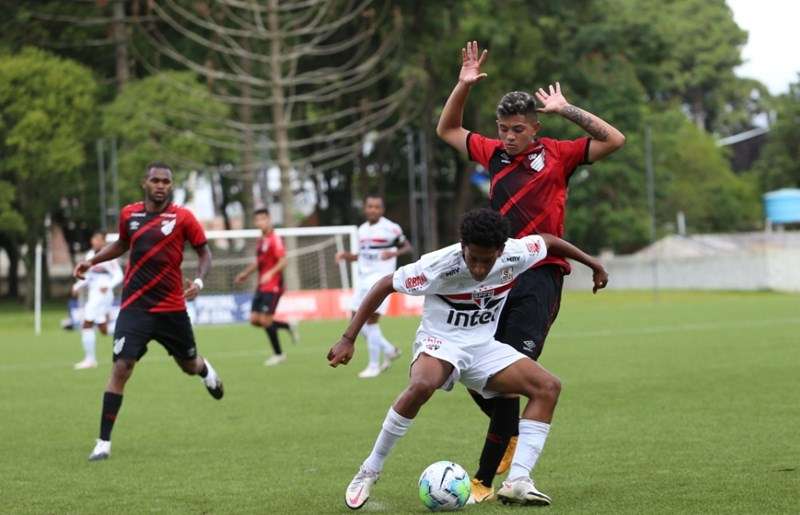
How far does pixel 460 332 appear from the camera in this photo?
721cm

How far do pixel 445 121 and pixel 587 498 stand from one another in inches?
101

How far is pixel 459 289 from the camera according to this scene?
7.11 m

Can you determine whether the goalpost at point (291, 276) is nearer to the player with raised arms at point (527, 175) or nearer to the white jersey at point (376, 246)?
the white jersey at point (376, 246)

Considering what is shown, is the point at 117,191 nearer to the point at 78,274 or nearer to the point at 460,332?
the point at 78,274

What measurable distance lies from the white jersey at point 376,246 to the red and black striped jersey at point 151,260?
7132 millimetres

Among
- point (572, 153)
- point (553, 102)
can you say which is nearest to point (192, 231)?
point (572, 153)

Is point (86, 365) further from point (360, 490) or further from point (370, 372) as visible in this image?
point (360, 490)

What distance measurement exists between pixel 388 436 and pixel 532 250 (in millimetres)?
1274

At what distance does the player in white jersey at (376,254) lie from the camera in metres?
17.4

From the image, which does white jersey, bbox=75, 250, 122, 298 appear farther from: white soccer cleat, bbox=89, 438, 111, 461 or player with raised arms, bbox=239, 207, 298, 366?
white soccer cleat, bbox=89, 438, 111, 461

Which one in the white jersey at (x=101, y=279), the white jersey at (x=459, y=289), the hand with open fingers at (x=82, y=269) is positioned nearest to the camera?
the white jersey at (x=459, y=289)

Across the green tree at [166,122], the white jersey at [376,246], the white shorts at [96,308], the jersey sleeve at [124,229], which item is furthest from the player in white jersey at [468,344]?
the green tree at [166,122]

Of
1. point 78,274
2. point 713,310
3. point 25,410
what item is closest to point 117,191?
point 713,310

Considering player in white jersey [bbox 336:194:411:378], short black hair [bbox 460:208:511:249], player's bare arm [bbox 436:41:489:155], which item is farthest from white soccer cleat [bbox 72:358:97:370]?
short black hair [bbox 460:208:511:249]
